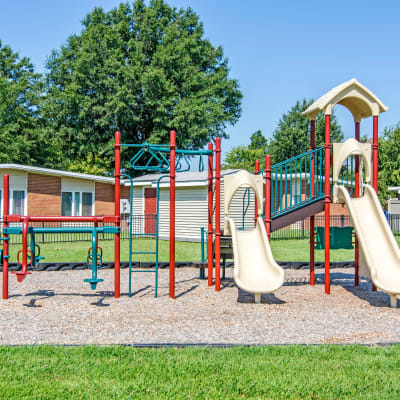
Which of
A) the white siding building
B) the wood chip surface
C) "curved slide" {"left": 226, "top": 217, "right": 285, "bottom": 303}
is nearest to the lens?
the wood chip surface

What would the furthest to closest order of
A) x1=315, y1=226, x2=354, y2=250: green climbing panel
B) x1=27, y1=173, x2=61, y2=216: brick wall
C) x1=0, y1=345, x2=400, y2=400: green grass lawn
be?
x1=27, y1=173, x2=61, y2=216: brick wall < x1=315, y1=226, x2=354, y2=250: green climbing panel < x1=0, y1=345, x2=400, y2=400: green grass lawn

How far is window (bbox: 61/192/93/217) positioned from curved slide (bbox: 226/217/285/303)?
16.9 meters

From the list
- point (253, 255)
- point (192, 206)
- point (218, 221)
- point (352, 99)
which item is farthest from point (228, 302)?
point (192, 206)

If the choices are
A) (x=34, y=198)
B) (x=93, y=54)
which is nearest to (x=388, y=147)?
(x=93, y=54)

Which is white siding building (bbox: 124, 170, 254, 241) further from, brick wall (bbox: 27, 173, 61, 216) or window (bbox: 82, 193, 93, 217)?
brick wall (bbox: 27, 173, 61, 216)

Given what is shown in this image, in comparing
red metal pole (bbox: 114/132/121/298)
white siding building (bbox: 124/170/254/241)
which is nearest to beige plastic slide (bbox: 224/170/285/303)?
red metal pole (bbox: 114/132/121/298)

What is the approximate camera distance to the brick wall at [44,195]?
23000 millimetres

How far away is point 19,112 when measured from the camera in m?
36.0

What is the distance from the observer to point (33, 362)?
4430 mm

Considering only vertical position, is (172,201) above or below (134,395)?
Answer: above

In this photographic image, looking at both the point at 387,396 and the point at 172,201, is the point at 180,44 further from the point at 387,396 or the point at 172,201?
the point at 387,396

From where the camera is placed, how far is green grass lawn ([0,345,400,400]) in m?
3.77

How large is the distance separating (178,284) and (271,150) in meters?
39.2

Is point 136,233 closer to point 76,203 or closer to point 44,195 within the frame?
point 76,203
